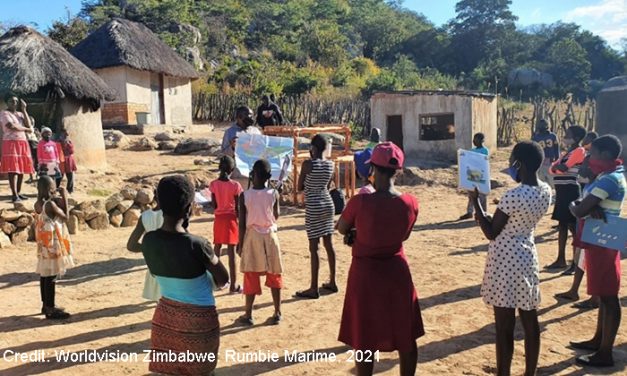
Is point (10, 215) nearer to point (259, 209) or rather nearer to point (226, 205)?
point (226, 205)

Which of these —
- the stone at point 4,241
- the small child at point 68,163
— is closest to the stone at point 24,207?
the stone at point 4,241

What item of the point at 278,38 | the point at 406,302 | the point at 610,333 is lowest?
the point at 610,333

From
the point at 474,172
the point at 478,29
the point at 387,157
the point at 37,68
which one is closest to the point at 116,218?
the point at 37,68

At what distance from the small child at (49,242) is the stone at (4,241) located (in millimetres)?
3084

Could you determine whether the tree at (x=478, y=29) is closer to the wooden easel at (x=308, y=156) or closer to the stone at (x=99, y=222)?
the wooden easel at (x=308, y=156)

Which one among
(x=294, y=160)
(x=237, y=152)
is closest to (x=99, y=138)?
(x=294, y=160)

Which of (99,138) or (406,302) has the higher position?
(99,138)

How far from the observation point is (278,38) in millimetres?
37500

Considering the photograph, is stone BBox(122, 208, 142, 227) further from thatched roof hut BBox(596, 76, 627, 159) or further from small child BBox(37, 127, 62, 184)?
thatched roof hut BBox(596, 76, 627, 159)

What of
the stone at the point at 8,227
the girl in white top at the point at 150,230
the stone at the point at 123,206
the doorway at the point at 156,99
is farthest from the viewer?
the doorway at the point at 156,99

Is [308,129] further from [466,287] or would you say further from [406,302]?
[406,302]

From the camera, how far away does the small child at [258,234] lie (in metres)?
4.37

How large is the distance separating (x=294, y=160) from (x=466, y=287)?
16.4 feet

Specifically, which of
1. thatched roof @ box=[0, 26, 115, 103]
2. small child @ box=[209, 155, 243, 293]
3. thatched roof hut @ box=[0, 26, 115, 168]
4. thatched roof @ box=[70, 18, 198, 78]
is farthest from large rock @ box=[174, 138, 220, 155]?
small child @ box=[209, 155, 243, 293]
